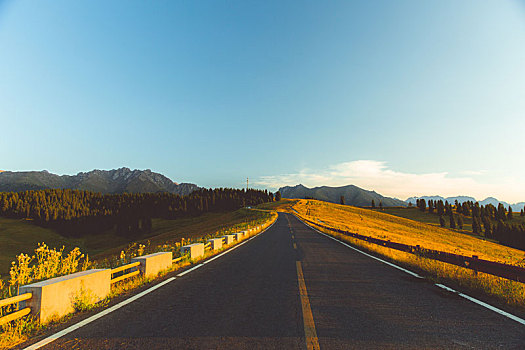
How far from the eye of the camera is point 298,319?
4488 millimetres

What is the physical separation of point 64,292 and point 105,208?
142 metres

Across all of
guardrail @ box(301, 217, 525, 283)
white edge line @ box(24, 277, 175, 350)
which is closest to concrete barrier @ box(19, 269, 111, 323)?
white edge line @ box(24, 277, 175, 350)

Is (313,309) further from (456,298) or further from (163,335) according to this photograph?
(456,298)

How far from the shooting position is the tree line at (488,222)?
75.6m

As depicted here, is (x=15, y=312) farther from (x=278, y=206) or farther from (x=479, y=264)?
(x=278, y=206)

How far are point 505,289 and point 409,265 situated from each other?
3491mm

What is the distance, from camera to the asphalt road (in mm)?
3680

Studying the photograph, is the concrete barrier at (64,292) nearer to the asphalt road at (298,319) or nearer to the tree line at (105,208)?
the asphalt road at (298,319)

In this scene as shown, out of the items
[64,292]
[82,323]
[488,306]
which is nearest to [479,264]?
[488,306]

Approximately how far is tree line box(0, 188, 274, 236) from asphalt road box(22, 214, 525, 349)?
104 meters

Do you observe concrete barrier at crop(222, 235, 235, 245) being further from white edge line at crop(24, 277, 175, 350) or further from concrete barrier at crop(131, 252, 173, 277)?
white edge line at crop(24, 277, 175, 350)

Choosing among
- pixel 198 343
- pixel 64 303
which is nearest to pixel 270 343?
pixel 198 343

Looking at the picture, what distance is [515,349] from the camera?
3.53m

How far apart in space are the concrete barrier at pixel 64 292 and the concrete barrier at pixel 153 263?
1.48 m
